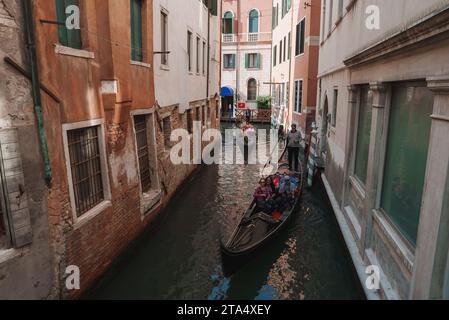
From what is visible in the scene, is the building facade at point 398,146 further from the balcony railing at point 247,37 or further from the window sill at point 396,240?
the balcony railing at point 247,37

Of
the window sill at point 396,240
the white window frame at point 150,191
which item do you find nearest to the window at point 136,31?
the white window frame at point 150,191

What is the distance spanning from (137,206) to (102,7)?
3.48 metres

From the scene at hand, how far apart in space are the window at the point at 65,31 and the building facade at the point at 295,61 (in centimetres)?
1295

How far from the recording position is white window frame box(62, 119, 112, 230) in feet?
15.0

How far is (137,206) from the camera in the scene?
6770mm

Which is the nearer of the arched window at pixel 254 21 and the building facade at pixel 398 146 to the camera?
the building facade at pixel 398 146

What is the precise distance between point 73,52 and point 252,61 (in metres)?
27.6

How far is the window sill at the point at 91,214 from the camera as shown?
4761mm

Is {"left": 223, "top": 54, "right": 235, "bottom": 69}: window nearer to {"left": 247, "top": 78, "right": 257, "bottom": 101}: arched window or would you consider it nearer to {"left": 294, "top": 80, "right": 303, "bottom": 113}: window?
{"left": 247, "top": 78, "right": 257, "bottom": 101}: arched window

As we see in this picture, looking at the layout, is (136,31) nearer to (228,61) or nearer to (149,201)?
(149,201)

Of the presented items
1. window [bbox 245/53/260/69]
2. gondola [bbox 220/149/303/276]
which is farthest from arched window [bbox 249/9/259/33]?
gondola [bbox 220/149/303/276]

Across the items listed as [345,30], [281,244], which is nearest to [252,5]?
[345,30]

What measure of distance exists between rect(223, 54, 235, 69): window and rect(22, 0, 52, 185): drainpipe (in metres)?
28.8
